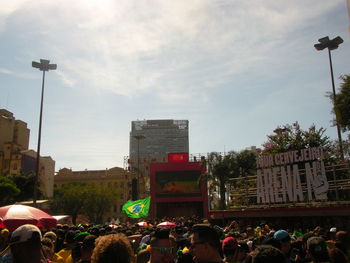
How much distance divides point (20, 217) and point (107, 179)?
8150 cm

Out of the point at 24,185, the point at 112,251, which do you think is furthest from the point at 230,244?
the point at 24,185

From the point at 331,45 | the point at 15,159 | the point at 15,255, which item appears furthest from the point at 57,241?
the point at 15,159

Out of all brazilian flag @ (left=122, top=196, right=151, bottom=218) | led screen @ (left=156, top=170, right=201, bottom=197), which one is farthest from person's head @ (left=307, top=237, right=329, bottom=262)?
led screen @ (left=156, top=170, right=201, bottom=197)

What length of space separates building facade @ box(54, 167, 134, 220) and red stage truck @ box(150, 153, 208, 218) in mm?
28476

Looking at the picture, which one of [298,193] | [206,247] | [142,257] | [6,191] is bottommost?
[142,257]

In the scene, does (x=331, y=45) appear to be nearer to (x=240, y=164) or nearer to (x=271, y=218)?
(x=271, y=218)

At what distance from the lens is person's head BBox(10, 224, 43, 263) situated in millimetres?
3523

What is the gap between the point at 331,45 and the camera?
27703 mm

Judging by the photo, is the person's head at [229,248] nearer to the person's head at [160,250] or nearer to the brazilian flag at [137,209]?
the person's head at [160,250]

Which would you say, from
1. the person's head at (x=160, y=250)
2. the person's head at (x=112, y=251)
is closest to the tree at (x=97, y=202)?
the person's head at (x=160, y=250)

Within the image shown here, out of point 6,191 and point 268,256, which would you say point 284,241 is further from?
point 6,191

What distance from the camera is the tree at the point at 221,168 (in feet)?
143

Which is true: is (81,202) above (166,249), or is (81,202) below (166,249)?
above

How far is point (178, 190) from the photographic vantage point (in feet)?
181
